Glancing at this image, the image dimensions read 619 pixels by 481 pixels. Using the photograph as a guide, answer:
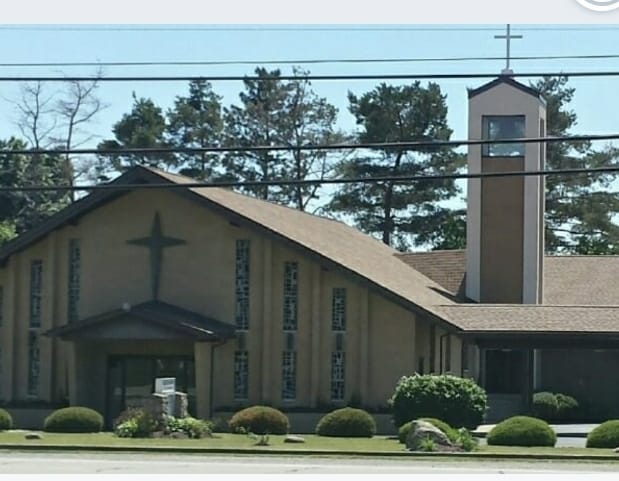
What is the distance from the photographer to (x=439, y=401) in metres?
35.2

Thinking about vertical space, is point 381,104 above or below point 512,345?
above

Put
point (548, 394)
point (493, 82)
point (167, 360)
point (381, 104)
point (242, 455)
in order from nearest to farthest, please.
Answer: point (242, 455), point (167, 360), point (548, 394), point (493, 82), point (381, 104)

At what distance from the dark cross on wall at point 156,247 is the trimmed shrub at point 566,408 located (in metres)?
13.4

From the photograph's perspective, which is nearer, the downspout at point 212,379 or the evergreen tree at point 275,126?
the downspout at point 212,379

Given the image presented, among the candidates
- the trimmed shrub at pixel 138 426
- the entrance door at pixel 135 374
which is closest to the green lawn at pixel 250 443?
the trimmed shrub at pixel 138 426

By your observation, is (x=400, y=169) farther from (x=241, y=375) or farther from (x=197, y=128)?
(x=241, y=375)

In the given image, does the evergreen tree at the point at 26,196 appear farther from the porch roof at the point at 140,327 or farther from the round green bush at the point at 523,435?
the round green bush at the point at 523,435

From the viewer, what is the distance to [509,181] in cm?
4719

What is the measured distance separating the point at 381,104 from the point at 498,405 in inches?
1282

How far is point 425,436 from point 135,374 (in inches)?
554

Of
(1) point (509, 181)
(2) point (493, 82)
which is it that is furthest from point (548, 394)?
(2) point (493, 82)

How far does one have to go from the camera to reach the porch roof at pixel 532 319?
3956 cm

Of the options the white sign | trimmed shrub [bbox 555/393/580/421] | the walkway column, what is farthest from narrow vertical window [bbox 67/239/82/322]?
trimmed shrub [bbox 555/393/580/421]

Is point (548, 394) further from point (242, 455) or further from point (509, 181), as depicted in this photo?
point (242, 455)
